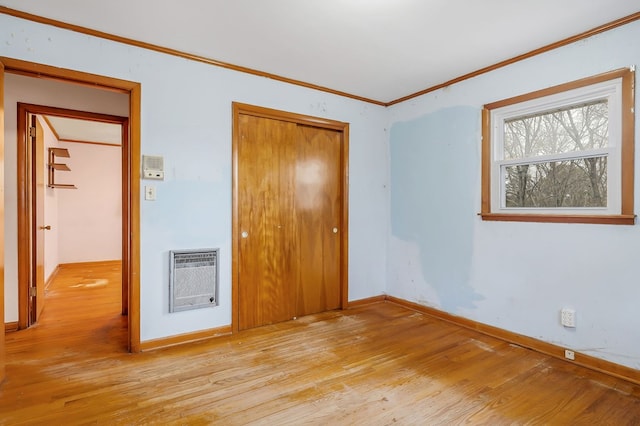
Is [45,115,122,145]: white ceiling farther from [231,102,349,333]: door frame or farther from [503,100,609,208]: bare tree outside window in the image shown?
[503,100,609,208]: bare tree outside window

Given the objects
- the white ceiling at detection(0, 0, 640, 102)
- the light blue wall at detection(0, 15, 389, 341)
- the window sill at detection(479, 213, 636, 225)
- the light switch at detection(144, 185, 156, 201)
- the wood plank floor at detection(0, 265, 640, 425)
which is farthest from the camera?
the light switch at detection(144, 185, 156, 201)

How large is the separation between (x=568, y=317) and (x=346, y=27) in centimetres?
272

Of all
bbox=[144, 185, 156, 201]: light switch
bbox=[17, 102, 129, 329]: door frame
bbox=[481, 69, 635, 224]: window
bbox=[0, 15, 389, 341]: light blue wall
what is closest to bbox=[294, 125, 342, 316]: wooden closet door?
bbox=[0, 15, 389, 341]: light blue wall

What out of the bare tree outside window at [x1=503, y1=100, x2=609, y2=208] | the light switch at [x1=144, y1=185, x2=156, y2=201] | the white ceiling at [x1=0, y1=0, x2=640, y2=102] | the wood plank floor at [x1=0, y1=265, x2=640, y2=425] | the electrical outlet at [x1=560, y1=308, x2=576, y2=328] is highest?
the white ceiling at [x1=0, y1=0, x2=640, y2=102]

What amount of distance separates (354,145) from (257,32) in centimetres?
171

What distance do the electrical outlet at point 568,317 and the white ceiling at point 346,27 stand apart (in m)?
2.06

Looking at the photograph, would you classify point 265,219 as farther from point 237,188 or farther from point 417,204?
point 417,204

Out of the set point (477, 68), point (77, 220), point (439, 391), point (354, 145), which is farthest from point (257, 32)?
point (77, 220)

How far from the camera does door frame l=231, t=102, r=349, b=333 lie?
2941 mm

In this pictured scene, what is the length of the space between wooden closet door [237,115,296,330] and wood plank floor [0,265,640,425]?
0.25 meters

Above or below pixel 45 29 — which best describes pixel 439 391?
below

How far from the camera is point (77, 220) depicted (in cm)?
619

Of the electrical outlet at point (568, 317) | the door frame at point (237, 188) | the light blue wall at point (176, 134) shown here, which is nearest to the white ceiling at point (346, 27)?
the light blue wall at point (176, 134)

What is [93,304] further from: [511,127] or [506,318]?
[511,127]
